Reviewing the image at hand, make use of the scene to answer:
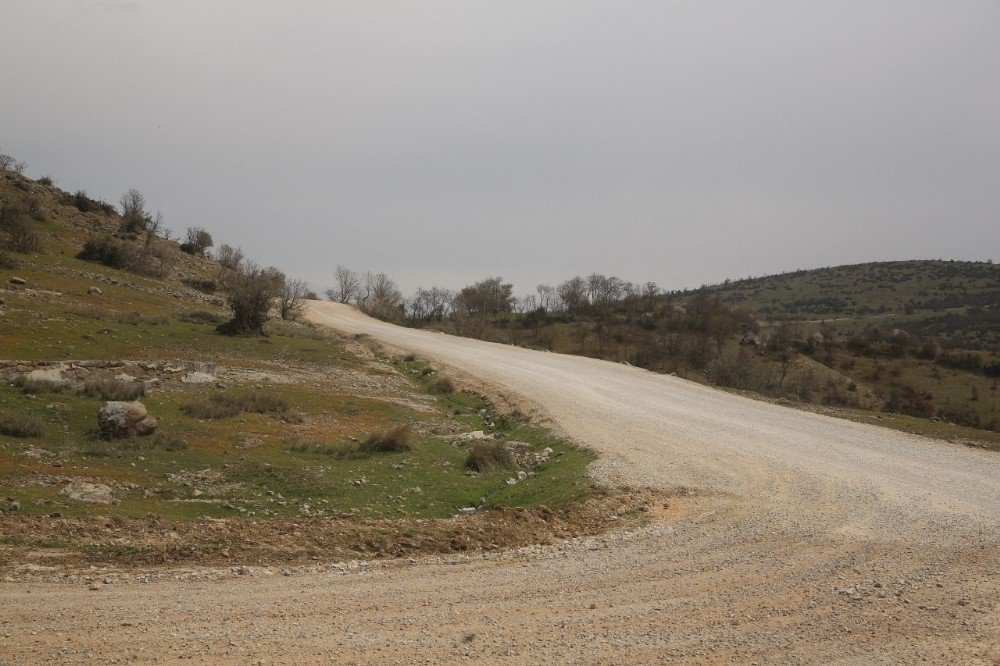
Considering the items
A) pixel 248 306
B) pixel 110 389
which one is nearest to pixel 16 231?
pixel 248 306

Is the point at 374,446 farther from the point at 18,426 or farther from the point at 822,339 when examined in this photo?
the point at 822,339

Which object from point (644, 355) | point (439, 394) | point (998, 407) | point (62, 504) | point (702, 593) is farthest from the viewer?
point (644, 355)

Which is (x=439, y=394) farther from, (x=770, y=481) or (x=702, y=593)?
(x=702, y=593)

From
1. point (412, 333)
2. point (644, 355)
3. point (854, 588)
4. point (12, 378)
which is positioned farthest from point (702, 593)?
point (644, 355)

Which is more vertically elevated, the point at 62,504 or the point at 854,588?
the point at 854,588

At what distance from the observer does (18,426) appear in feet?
42.6

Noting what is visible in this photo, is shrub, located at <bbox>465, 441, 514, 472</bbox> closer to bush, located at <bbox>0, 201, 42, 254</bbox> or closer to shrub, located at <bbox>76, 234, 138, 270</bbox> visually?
bush, located at <bbox>0, 201, 42, 254</bbox>

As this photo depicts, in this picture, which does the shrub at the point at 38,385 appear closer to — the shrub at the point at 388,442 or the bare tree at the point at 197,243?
the shrub at the point at 388,442

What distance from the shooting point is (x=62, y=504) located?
9977 mm

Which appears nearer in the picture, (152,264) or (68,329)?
(68,329)

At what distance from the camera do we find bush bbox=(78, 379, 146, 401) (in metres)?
16.4

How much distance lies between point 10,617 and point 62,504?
409 cm

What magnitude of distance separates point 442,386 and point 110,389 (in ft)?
42.5

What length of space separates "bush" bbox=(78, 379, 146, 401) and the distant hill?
70.1 m
